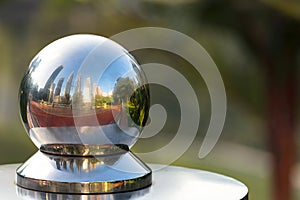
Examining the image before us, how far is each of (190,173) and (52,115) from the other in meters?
0.34

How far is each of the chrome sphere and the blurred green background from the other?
294 cm

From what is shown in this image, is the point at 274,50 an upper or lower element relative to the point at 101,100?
upper

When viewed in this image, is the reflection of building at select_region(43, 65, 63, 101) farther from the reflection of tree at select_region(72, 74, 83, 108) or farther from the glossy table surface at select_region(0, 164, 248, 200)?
the glossy table surface at select_region(0, 164, 248, 200)

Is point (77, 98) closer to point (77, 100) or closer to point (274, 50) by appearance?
point (77, 100)

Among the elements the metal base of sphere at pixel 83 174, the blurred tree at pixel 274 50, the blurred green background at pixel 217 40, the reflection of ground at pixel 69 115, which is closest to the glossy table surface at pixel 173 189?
the metal base of sphere at pixel 83 174

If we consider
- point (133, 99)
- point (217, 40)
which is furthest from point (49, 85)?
point (217, 40)

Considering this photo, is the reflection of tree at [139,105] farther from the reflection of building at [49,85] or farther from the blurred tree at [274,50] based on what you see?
the blurred tree at [274,50]

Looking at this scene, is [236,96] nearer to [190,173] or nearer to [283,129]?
[283,129]

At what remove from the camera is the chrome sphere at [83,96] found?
0.99 metres

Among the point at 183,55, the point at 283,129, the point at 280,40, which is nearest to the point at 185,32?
the point at 183,55

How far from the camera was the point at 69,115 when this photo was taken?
3.24 ft

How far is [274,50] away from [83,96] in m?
3.53

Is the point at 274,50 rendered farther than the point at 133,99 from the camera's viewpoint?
Yes

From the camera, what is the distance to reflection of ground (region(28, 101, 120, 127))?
99cm
